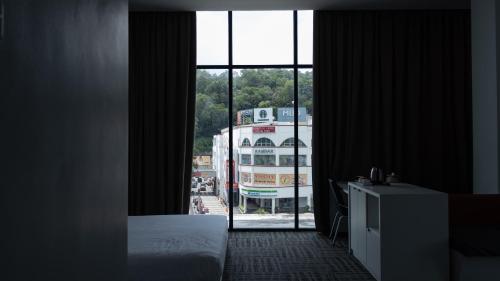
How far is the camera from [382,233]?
11.3ft

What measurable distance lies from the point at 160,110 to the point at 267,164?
169cm

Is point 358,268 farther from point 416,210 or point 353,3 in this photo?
point 353,3

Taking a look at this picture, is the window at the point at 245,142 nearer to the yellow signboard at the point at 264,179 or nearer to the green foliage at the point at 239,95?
the green foliage at the point at 239,95

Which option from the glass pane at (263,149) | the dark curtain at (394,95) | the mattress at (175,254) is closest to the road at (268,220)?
the glass pane at (263,149)

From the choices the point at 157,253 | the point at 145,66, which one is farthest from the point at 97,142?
the point at 145,66

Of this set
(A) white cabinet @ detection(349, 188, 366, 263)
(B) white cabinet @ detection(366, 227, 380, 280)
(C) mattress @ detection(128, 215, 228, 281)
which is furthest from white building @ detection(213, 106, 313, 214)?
(C) mattress @ detection(128, 215, 228, 281)

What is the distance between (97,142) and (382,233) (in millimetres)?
2789

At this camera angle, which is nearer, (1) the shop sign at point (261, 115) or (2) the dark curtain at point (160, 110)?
(2) the dark curtain at point (160, 110)

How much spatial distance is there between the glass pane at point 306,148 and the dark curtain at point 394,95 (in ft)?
0.89

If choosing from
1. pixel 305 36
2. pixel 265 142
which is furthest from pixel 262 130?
pixel 305 36

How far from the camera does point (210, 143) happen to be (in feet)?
20.5

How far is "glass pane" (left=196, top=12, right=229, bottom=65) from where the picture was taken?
20.0ft

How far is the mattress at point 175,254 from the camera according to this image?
2.90m

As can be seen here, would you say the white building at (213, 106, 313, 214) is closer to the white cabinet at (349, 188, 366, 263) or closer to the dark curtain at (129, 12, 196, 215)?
the dark curtain at (129, 12, 196, 215)
